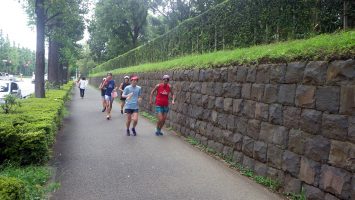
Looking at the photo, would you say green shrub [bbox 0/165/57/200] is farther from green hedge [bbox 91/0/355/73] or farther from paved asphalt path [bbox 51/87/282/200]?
green hedge [bbox 91/0/355/73]

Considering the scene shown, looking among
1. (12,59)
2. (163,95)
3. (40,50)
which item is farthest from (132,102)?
(12,59)

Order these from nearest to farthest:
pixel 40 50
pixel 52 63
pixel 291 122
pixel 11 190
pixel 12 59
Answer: pixel 11 190
pixel 291 122
pixel 40 50
pixel 52 63
pixel 12 59

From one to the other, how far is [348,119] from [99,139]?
298 inches

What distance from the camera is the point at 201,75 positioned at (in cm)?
1059

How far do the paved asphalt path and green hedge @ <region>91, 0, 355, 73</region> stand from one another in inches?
127

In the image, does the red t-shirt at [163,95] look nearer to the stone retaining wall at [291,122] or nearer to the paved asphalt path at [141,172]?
the paved asphalt path at [141,172]

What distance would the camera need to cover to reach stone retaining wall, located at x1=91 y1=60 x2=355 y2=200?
4973mm

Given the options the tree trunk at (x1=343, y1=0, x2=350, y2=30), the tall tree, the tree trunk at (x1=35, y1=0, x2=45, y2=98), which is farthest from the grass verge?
the tall tree

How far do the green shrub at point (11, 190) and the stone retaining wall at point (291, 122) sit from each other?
3817 millimetres

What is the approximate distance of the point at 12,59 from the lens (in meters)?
100

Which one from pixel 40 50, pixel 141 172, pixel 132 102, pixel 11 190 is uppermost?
pixel 40 50

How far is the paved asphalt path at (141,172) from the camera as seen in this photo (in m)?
6.12

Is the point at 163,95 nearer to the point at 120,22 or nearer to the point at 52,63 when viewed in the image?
the point at 52,63

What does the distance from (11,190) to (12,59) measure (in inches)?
4145
